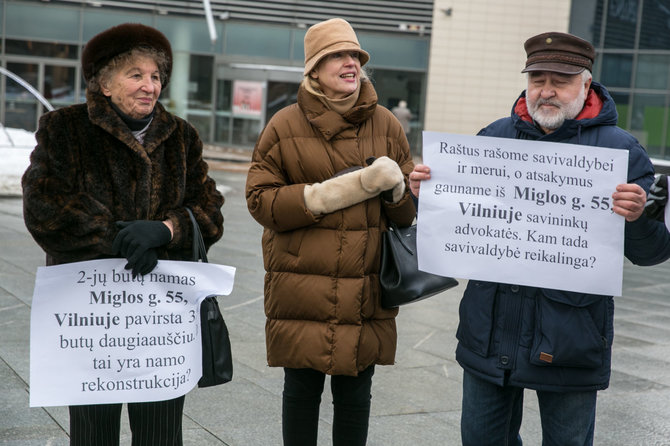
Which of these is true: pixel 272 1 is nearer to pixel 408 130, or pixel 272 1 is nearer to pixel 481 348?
pixel 408 130

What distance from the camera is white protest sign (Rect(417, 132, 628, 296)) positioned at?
9.93ft

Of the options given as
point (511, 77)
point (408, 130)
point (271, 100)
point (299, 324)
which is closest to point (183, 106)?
point (271, 100)

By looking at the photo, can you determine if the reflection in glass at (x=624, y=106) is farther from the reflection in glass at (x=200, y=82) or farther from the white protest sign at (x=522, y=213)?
the white protest sign at (x=522, y=213)

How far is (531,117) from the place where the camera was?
3.15 meters

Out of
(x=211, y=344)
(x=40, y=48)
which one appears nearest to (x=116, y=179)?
(x=211, y=344)

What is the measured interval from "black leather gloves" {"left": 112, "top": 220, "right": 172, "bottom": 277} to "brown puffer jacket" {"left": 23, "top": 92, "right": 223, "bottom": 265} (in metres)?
0.07

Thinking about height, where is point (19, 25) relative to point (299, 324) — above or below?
above

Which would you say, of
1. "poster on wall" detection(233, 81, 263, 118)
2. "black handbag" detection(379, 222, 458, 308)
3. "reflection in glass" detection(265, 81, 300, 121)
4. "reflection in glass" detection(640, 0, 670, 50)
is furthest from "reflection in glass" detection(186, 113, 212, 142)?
"black handbag" detection(379, 222, 458, 308)

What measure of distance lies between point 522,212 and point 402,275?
56cm

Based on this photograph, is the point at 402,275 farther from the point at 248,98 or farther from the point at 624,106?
the point at 248,98

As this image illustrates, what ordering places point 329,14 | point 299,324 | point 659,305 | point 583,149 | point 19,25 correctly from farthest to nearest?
point 329,14 < point 19,25 < point 659,305 < point 299,324 < point 583,149

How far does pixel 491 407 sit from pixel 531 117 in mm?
1121

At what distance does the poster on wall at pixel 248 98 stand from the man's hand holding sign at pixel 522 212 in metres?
26.0

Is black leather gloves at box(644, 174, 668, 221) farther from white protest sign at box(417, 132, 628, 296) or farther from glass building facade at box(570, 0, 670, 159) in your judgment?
glass building facade at box(570, 0, 670, 159)
